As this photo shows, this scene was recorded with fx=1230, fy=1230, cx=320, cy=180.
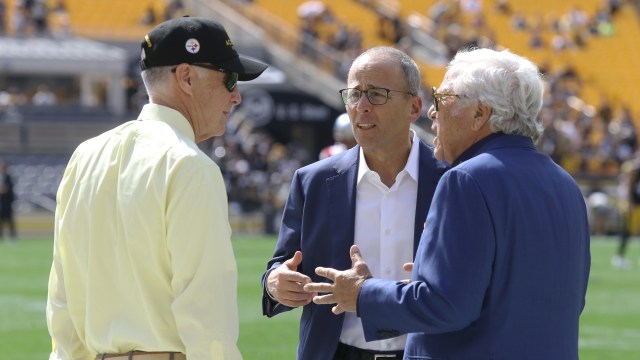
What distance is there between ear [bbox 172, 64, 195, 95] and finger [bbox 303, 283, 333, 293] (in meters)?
0.80

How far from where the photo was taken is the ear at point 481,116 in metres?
4.20

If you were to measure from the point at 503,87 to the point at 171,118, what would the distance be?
1.12 m

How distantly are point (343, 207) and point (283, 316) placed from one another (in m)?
10.0

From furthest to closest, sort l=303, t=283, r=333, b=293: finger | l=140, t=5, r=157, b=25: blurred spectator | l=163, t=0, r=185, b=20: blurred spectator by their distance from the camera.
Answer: l=140, t=5, r=157, b=25: blurred spectator, l=163, t=0, r=185, b=20: blurred spectator, l=303, t=283, r=333, b=293: finger

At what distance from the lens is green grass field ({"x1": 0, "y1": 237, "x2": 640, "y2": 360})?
12.0 meters

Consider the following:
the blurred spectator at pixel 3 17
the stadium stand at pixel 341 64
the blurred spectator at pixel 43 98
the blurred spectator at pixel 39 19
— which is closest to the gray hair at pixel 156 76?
the stadium stand at pixel 341 64

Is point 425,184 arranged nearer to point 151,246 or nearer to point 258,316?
point 151,246

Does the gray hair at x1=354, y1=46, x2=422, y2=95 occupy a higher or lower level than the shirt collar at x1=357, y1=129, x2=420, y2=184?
higher

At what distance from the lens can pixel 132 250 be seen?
3.87 metres

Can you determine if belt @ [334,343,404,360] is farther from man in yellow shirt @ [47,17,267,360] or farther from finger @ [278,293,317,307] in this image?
man in yellow shirt @ [47,17,267,360]

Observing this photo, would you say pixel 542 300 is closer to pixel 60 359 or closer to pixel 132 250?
pixel 132 250

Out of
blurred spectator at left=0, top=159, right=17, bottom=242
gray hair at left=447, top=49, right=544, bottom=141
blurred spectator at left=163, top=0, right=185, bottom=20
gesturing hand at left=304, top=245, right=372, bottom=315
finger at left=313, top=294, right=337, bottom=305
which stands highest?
gray hair at left=447, top=49, right=544, bottom=141

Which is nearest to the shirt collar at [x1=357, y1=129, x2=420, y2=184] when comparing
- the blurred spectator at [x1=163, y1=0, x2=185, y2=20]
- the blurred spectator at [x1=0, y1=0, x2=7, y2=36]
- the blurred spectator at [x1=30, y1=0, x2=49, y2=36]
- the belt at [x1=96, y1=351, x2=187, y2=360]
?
the belt at [x1=96, y1=351, x2=187, y2=360]

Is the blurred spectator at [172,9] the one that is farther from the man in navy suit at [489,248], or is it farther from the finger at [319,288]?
the man in navy suit at [489,248]
